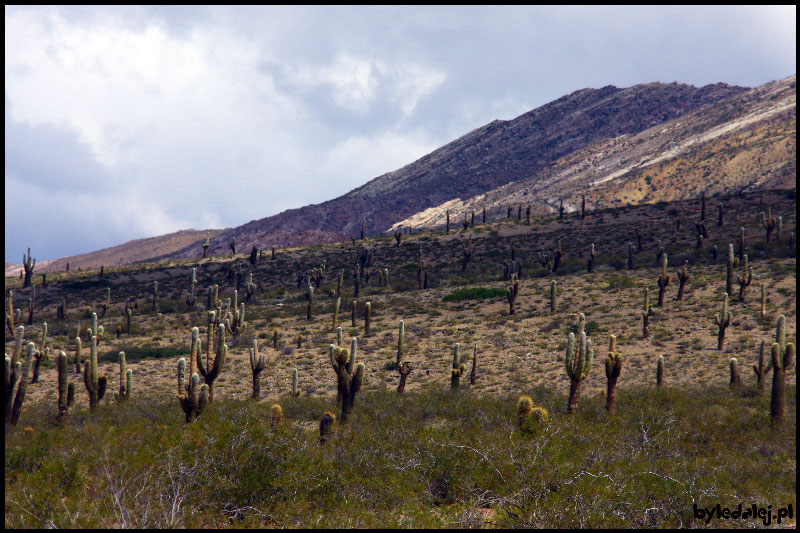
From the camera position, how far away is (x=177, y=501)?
23.2 ft

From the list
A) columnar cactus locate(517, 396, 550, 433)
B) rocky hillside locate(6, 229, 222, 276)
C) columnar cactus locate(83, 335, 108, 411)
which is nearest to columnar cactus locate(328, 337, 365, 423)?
columnar cactus locate(517, 396, 550, 433)

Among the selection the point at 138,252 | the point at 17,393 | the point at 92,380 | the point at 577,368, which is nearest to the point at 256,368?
the point at 92,380

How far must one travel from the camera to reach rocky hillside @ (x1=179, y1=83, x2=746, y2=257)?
124188 mm

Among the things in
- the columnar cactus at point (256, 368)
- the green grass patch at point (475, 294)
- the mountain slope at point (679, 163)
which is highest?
the mountain slope at point (679, 163)

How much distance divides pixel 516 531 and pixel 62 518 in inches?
207

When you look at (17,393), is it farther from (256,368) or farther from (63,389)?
(256,368)

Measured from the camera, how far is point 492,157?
5669 inches

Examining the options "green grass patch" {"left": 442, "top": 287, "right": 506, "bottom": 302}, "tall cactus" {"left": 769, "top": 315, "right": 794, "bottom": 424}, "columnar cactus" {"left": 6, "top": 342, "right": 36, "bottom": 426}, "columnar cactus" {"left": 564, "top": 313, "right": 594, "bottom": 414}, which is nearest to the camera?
"columnar cactus" {"left": 6, "top": 342, "right": 36, "bottom": 426}

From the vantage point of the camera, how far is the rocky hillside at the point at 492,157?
4889 inches

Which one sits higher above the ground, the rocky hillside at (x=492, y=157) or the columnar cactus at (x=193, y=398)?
the rocky hillside at (x=492, y=157)

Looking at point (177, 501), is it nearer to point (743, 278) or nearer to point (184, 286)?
point (743, 278)

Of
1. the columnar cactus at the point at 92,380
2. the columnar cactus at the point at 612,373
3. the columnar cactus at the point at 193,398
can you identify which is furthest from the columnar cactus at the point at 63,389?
the columnar cactus at the point at 612,373

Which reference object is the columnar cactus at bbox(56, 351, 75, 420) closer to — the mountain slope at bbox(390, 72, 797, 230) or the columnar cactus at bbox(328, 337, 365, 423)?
the columnar cactus at bbox(328, 337, 365, 423)

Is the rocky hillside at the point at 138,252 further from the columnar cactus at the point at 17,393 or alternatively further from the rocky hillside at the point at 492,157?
the columnar cactus at the point at 17,393
